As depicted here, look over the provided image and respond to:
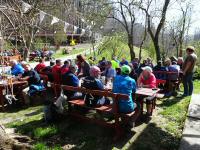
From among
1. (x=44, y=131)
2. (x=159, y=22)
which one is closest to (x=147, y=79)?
(x=44, y=131)

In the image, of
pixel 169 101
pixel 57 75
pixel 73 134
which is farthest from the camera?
pixel 57 75

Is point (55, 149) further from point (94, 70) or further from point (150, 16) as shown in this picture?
point (150, 16)

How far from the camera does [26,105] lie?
8758 mm

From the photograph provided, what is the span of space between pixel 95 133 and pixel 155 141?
1.26 metres

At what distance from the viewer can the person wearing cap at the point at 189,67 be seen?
9305 mm

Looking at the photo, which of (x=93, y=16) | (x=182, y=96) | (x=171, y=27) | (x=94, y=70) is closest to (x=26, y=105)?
(x=94, y=70)

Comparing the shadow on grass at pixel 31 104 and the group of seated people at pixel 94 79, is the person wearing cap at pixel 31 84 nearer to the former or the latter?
the group of seated people at pixel 94 79

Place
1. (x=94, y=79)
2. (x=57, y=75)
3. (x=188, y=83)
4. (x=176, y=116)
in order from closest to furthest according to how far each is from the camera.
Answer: (x=94, y=79) < (x=176, y=116) < (x=57, y=75) < (x=188, y=83)

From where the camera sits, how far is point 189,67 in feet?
31.0

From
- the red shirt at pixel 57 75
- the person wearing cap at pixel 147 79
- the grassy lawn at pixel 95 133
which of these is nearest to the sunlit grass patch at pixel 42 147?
the grassy lawn at pixel 95 133

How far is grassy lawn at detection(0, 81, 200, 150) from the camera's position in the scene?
219 inches

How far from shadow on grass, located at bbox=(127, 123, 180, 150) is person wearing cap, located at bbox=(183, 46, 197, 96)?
366 centimetres

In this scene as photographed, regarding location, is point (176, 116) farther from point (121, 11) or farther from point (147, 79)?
point (121, 11)

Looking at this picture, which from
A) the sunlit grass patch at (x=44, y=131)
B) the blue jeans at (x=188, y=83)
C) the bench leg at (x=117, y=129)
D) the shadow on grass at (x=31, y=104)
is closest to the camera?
the bench leg at (x=117, y=129)
